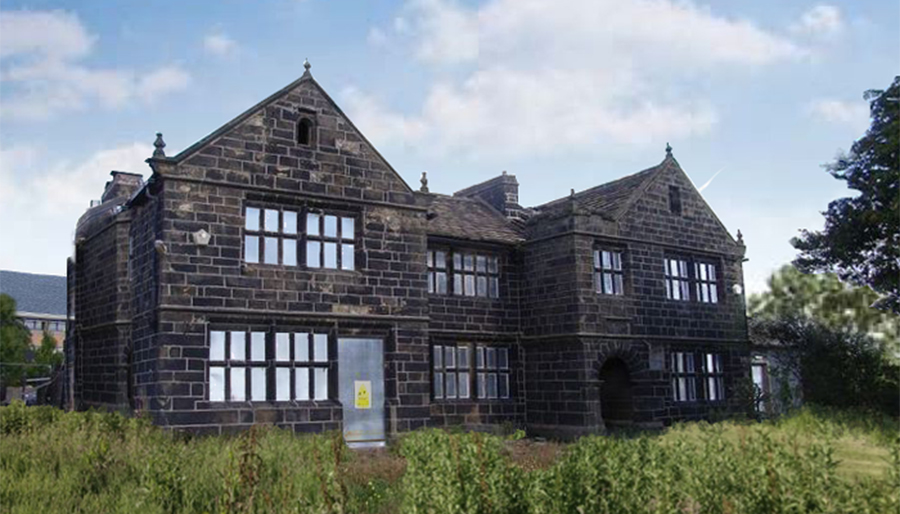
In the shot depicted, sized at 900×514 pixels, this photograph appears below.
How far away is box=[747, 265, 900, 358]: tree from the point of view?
23922 mm

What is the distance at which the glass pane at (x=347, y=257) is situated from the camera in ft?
61.0

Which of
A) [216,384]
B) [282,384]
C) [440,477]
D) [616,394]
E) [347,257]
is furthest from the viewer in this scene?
[616,394]

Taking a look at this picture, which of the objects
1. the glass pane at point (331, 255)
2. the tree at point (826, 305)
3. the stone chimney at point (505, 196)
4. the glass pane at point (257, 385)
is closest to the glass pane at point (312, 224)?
the glass pane at point (331, 255)

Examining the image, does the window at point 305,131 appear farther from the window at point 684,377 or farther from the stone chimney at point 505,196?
the window at point 684,377

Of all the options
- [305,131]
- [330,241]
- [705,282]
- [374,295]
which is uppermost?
[305,131]

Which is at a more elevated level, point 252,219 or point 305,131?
point 305,131

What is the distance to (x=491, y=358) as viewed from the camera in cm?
2248

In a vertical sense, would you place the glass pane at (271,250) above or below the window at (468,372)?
above

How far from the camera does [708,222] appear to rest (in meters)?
25.3

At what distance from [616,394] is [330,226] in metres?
9.94

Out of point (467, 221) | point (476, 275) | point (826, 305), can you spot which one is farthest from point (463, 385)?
point (826, 305)

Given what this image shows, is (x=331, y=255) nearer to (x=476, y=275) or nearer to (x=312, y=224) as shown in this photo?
(x=312, y=224)

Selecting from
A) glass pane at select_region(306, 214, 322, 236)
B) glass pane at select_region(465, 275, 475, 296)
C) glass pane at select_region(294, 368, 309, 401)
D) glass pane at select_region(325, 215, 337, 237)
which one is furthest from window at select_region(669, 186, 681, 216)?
glass pane at select_region(294, 368, 309, 401)

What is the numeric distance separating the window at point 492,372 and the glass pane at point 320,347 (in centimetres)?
548
